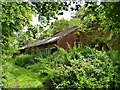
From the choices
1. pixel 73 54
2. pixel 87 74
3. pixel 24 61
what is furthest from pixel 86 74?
pixel 24 61

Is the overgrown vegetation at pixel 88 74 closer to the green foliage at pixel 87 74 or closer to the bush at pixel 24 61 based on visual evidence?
the green foliage at pixel 87 74

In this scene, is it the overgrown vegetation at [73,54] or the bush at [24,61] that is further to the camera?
the bush at [24,61]

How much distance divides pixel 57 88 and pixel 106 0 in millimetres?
4887

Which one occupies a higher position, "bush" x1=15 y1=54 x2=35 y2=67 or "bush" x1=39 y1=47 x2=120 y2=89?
"bush" x1=15 y1=54 x2=35 y2=67

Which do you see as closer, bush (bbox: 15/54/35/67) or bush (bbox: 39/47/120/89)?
bush (bbox: 39/47/120/89)

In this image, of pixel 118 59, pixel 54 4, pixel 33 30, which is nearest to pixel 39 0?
pixel 54 4

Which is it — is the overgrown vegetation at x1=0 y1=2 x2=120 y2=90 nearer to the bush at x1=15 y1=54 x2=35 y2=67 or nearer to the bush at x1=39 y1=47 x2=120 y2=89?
the bush at x1=39 y1=47 x2=120 y2=89

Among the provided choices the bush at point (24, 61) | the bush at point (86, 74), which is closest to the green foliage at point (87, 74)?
the bush at point (86, 74)

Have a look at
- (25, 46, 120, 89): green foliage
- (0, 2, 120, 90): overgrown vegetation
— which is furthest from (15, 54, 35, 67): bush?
(25, 46, 120, 89): green foliage

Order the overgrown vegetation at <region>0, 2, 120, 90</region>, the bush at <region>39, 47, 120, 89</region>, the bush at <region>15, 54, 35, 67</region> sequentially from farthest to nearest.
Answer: the bush at <region>15, 54, 35, 67</region>, the bush at <region>39, 47, 120, 89</region>, the overgrown vegetation at <region>0, 2, 120, 90</region>

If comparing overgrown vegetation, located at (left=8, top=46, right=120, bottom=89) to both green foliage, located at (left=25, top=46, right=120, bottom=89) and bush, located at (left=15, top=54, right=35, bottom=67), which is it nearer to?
green foliage, located at (left=25, top=46, right=120, bottom=89)

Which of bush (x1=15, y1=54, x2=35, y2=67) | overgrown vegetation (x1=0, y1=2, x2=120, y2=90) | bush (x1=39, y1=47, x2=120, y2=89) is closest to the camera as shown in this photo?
overgrown vegetation (x1=0, y1=2, x2=120, y2=90)

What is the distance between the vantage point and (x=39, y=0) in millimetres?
3643

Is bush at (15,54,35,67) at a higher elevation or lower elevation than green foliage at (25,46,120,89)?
higher
